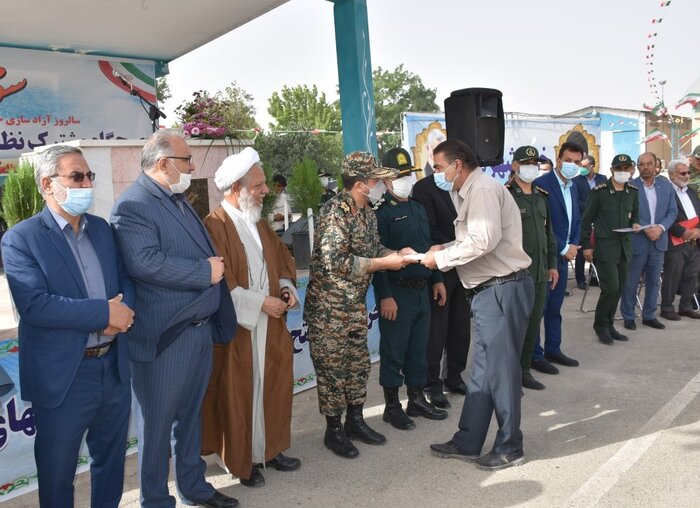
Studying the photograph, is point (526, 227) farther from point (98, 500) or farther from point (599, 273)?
point (98, 500)

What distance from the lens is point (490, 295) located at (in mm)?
3783

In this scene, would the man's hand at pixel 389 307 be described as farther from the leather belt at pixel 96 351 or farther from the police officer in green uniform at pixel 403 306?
the leather belt at pixel 96 351

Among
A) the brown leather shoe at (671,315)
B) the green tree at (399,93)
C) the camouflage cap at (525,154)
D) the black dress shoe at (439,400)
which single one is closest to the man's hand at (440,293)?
the black dress shoe at (439,400)

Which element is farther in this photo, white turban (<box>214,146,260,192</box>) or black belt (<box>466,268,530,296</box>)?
black belt (<box>466,268,530,296</box>)

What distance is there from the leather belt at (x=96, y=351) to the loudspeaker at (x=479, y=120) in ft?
12.9

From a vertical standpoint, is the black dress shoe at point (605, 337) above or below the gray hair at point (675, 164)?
below

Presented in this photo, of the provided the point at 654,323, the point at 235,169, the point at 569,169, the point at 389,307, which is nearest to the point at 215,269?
the point at 235,169

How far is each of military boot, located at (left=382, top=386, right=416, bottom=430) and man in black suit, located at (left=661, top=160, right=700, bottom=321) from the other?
14.4ft

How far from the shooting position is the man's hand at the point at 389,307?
4281 mm

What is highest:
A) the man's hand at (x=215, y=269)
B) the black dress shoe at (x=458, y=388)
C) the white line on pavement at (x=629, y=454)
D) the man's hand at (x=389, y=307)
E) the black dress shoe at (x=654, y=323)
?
the man's hand at (x=215, y=269)

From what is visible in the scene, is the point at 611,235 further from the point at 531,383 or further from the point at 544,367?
the point at 531,383

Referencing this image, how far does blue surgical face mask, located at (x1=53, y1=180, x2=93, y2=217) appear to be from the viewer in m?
2.76

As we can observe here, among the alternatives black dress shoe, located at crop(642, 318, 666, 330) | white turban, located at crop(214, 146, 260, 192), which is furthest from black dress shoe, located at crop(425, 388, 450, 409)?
black dress shoe, located at crop(642, 318, 666, 330)

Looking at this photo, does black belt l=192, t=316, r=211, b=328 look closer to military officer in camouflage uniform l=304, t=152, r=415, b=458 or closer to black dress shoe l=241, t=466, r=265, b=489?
military officer in camouflage uniform l=304, t=152, r=415, b=458
